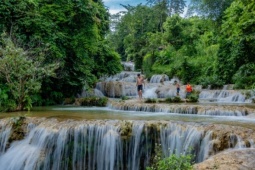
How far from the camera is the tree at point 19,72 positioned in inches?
485

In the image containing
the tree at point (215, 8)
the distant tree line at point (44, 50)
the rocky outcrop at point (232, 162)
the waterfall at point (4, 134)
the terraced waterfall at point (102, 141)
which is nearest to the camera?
the rocky outcrop at point (232, 162)

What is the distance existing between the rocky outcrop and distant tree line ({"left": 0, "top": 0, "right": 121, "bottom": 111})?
372 inches

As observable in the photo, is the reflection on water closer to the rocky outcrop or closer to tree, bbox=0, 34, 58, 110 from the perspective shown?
tree, bbox=0, 34, 58, 110

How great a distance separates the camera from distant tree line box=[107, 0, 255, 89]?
20.5 meters

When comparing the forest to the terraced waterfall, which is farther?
the forest

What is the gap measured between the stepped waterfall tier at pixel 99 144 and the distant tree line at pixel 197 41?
17.5 feet

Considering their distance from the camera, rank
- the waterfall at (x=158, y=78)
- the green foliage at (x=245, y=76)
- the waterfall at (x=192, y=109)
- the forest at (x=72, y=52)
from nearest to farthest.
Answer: the waterfall at (x=192, y=109) < the forest at (x=72, y=52) < the green foliage at (x=245, y=76) < the waterfall at (x=158, y=78)

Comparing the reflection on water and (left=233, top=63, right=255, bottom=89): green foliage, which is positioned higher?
(left=233, top=63, right=255, bottom=89): green foliage

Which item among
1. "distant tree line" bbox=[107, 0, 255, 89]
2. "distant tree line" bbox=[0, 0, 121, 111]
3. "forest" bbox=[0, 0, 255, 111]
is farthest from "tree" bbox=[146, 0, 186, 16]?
"distant tree line" bbox=[0, 0, 121, 111]

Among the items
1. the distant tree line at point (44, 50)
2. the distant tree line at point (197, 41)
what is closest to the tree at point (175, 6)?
the distant tree line at point (197, 41)

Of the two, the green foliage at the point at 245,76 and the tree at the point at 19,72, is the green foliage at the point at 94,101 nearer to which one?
the tree at the point at 19,72

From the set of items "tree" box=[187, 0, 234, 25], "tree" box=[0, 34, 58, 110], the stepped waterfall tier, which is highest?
"tree" box=[187, 0, 234, 25]

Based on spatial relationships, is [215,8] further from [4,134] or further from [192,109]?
[4,134]

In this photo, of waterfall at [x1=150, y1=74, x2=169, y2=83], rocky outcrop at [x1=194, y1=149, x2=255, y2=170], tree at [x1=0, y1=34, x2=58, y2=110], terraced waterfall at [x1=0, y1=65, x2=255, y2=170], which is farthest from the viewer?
waterfall at [x1=150, y1=74, x2=169, y2=83]
